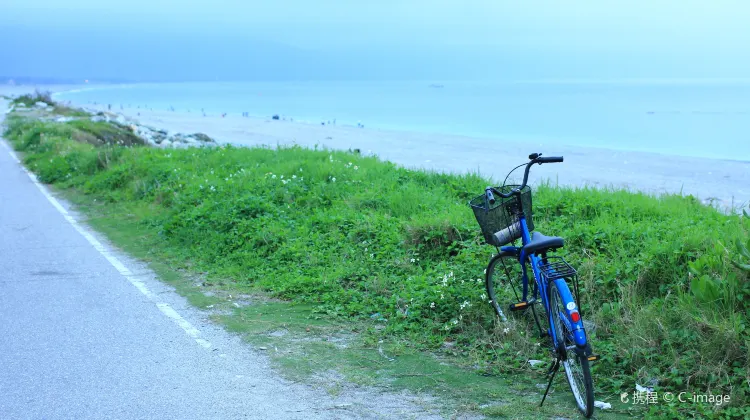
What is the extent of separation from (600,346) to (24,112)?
43.3 m

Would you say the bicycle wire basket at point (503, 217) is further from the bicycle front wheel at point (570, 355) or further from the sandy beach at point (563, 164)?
the sandy beach at point (563, 164)

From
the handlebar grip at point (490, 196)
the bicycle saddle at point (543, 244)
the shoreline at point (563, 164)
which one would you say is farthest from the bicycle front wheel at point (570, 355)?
the shoreline at point (563, 164)

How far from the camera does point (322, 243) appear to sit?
838 cm

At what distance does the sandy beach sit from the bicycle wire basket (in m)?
5.83

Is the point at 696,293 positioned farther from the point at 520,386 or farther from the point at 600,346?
the point at 520,386

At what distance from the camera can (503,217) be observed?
527cm

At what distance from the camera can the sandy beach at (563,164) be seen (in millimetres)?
16625

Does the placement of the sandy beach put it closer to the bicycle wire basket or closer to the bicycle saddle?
the bicycle wire basket

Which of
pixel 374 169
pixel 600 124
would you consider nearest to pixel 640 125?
pixel 600 124

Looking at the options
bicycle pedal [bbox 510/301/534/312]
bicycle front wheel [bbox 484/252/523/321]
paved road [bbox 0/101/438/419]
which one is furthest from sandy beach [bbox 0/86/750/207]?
paved road [bbox 0/101/438/419]

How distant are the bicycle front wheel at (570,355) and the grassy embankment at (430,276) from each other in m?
0.14

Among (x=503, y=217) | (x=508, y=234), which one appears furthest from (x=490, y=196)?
(x=508, y=234)

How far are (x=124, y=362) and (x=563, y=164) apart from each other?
18.4m

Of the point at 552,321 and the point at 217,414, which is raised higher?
the point at 552,321
